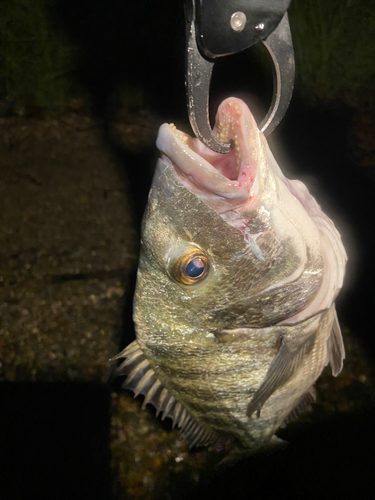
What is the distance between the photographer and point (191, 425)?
1377 millimetres

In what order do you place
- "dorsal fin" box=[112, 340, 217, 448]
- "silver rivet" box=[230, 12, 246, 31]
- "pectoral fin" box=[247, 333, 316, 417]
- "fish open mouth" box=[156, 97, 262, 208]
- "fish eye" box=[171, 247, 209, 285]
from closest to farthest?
"silver rivet" box=[230, 12, 246, 31] < "fish open mouth" box=[156, 97, 262, 208] < "fish eye" box=[171, 247, 209, 285] < "pectoral fin" box=[247, 333, 316, 417] < "dorsal fin" box=[112, 340, 217, 448]

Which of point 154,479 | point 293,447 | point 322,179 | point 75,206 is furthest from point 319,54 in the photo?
point 154,479

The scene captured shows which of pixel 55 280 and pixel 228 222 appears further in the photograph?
pixel 55 280

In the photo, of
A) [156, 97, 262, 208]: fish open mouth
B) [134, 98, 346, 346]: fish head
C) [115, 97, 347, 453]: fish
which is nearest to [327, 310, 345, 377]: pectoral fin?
[115, 97, 347, 453]: fish

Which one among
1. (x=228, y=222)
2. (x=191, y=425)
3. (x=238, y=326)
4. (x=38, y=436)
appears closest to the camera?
(x=228, y=222)

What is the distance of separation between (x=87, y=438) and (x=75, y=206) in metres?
1.32

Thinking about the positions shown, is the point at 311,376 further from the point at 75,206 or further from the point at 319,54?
the point at 75,206

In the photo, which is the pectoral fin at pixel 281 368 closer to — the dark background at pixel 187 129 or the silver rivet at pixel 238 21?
the dark background at pixel 187 129

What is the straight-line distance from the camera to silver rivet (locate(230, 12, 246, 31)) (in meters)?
0.55

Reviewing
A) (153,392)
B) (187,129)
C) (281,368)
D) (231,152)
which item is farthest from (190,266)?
(187,129)

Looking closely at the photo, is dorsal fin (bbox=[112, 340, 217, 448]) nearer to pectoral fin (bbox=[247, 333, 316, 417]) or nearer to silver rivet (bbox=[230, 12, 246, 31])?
pectoral fin (bbox=[247, 333, 316, 417])

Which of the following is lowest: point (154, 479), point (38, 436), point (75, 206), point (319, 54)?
point (154, 479)

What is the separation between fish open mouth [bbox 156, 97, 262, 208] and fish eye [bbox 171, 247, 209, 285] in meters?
0.18

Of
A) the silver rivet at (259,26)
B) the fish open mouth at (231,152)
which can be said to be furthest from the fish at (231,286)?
the silver rivet at (259,26)
